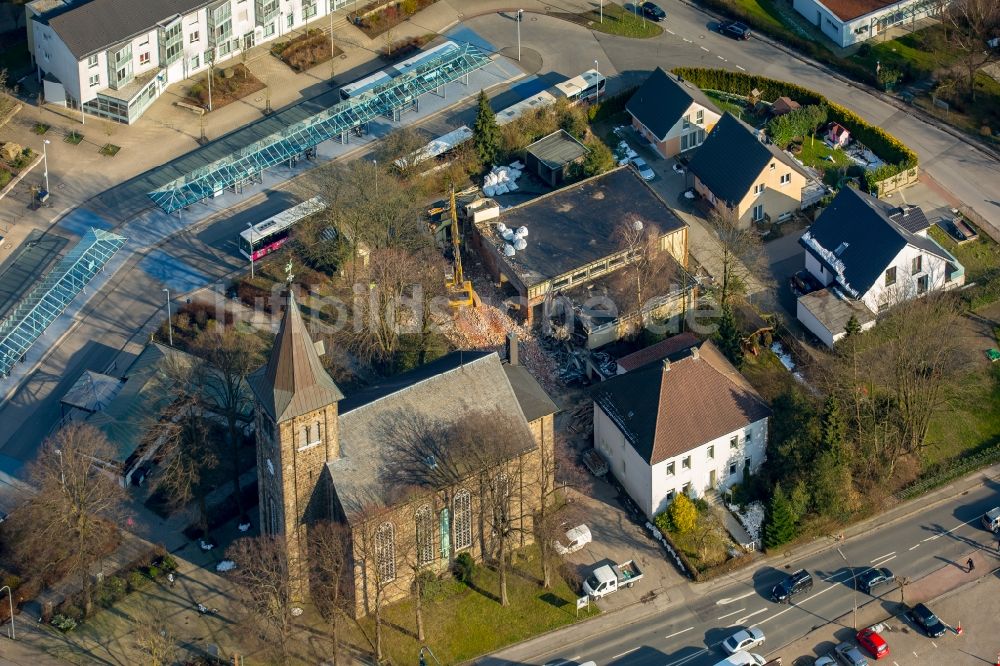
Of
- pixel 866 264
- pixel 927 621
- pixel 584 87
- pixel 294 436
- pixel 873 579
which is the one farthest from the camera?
pixel 584 87

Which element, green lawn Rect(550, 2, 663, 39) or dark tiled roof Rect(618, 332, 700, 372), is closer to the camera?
dark tiled roof Rect(618, 332, 700, 372)

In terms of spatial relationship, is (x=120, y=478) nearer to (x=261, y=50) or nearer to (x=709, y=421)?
(x=709, y=421)

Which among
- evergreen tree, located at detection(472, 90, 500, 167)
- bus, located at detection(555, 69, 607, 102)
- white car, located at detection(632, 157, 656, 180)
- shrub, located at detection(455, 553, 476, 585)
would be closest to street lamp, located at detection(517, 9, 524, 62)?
bus, located at detection(555, 69, 607, 102)

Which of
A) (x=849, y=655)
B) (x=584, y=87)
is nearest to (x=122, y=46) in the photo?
(x=584, y=87)

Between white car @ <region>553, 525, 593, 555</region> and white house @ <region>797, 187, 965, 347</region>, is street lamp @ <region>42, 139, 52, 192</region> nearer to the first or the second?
white car @ <region>553, 525, 593, 555</region>

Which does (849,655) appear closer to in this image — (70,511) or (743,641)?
(743,641)

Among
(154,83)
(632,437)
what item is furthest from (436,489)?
(154,83)
